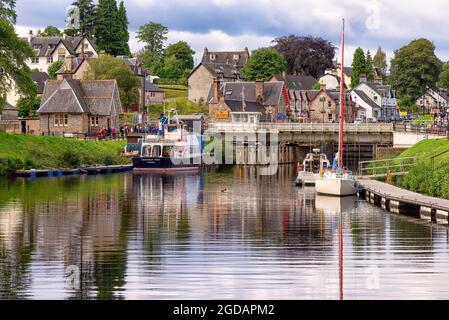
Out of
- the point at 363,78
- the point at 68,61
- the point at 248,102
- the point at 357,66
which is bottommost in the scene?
the point at 248,102

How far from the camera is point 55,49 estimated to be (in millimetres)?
176125

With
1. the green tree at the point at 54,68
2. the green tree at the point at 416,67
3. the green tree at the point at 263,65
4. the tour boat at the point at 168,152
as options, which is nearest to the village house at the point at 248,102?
the green tree at the point at 263,65

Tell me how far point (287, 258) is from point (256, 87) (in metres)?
110

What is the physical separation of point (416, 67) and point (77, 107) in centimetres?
8490

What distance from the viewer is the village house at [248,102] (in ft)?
450

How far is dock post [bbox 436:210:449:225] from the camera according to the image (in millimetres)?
51875

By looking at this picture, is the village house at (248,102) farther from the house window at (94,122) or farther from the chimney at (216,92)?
the house window at (94,122)

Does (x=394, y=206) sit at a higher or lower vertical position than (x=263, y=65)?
lower

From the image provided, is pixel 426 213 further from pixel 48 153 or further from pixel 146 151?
pixel 146 151

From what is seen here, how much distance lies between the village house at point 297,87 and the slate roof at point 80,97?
169ft

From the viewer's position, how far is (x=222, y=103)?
451 feet

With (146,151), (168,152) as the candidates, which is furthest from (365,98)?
(146,151)

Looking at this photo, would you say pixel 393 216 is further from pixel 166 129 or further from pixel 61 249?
pixel 166 129

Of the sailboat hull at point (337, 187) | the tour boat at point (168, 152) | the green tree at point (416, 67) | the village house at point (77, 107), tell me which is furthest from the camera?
the green tree at point (416, 67)
